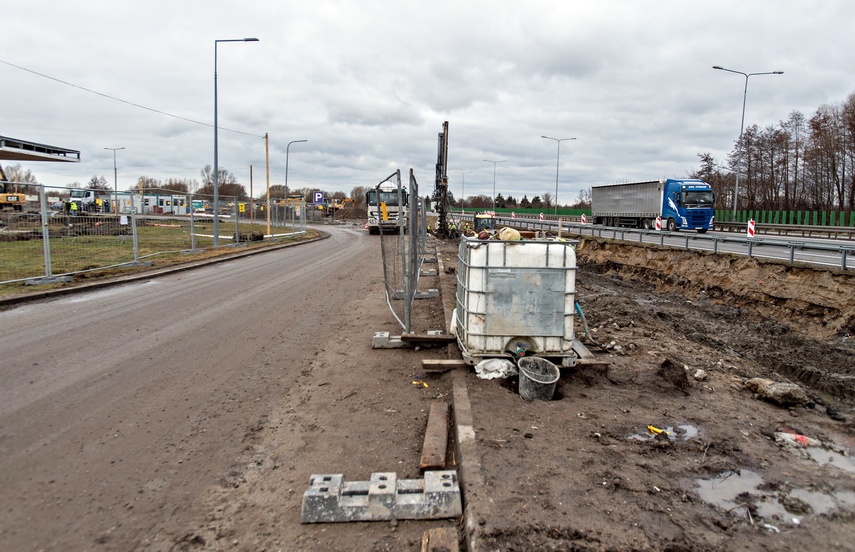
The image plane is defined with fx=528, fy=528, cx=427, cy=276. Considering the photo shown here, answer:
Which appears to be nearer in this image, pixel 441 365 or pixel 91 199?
pixel 441 365

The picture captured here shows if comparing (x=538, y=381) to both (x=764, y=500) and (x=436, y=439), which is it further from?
(x=764, y=500)

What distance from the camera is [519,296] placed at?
219 inches

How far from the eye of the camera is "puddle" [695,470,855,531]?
3.26 m

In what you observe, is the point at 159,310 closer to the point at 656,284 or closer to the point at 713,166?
the point at 656,284

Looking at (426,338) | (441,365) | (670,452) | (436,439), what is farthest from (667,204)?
(436,439)

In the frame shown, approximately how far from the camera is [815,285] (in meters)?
11.2

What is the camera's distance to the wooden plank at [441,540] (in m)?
2.85

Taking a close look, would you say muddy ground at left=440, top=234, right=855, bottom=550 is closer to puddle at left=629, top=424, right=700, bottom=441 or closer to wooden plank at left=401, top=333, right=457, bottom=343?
puddle at left=629, top=424, right=700, bottom=441

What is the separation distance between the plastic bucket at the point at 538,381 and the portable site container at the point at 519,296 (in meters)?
0.27

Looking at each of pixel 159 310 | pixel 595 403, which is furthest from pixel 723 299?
pixel 159 310

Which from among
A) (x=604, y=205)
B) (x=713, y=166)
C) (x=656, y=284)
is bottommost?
(x=656, y=284)

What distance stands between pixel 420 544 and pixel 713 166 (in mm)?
66693

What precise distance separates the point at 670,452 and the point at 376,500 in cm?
235

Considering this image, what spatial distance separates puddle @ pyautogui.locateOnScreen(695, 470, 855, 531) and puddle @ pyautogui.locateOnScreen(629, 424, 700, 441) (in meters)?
0.66
